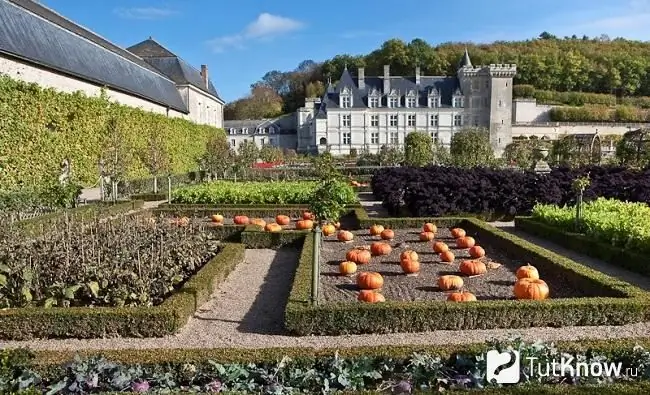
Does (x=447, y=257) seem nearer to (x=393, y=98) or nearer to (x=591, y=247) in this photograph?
(x=591, y=247)

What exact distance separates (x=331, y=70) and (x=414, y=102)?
111 feet

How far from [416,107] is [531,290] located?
52.9 metres

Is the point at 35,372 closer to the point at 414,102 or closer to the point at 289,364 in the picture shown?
the point at 289,364

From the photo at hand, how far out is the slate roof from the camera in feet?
191

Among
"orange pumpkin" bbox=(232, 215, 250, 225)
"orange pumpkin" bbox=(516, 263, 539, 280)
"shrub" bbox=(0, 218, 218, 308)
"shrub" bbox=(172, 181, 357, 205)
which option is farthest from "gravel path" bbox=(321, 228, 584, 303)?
"shrub" bbox=(172, 181, 357, 205)

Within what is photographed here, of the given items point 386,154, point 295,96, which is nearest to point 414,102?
point 386,154

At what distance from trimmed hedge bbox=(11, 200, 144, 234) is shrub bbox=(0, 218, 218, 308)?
121cm

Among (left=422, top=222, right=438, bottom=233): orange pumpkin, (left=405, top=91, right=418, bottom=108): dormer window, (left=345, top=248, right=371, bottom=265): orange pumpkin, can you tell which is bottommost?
(left=345, top=248, right=371, bottom=265): orange pumpkin

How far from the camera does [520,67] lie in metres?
83.4

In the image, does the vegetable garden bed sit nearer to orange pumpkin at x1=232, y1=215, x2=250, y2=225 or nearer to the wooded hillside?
orange pumpkin at x1=232, y1=215, x2=250, y2=225

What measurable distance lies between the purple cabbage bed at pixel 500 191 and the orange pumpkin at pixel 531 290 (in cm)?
706

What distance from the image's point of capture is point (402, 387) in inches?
157

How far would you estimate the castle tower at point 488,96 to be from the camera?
58031mm

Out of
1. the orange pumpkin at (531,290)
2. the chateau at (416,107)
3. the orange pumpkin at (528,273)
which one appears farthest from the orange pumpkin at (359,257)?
the chateau at (416,107)
